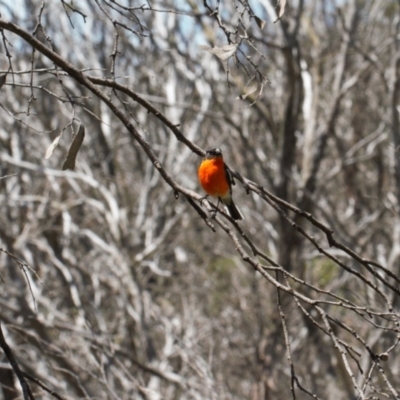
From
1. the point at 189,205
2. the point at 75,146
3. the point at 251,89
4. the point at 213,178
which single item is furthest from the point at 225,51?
the point at 189,205

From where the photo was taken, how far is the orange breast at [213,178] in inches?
141

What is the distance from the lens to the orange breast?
3580mm

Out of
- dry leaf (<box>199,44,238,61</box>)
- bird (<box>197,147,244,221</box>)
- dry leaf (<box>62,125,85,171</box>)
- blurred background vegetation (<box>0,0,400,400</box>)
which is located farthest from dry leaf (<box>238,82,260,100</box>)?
blurred background vegetation (<box>0,0,400,400</box>)

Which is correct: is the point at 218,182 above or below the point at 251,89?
above

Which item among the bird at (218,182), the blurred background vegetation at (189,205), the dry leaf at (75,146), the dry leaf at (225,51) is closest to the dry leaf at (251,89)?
the dry leaf at (225,51)

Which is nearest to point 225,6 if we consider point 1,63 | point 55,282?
point 1,63

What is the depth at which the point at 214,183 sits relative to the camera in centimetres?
365

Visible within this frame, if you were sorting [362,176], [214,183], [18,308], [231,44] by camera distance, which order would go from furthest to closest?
1. [362,176]
2. [18,308]
3. [214,183]
4. [231,44]

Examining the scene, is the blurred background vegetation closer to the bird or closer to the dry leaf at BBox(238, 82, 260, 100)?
the bird

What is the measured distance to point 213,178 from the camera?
3.63m

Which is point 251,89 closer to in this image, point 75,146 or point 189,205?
point 75,146

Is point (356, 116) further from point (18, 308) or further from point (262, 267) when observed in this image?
point (262, 267)

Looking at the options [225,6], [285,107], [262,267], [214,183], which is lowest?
[262,267]

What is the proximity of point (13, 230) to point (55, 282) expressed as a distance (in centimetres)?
282
